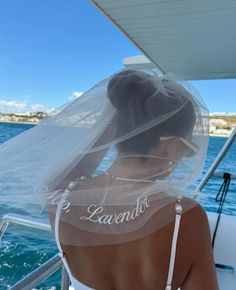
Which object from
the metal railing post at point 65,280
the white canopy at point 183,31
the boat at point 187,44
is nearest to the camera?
the metal railing post at point 65,280

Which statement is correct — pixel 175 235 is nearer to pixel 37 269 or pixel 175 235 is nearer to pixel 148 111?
pixel 148 111

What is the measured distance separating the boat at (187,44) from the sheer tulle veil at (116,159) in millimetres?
250

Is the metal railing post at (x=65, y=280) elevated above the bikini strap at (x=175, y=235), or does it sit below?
below

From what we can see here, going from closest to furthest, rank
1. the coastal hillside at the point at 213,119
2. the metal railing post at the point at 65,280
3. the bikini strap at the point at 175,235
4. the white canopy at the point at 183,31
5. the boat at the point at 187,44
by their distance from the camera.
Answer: the bikini strap at the point at 175,235 < the coastal hillside at the point at 213,119 < the metal railing post at the point at 65,280 < the boat at the point at 187,44 < the white canopy at the point at 183,31

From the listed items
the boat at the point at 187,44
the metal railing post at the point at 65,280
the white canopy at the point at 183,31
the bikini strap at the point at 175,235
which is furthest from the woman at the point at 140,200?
the white canopy at the point at 183,31

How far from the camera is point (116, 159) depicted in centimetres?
71

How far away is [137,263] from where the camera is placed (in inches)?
25.3

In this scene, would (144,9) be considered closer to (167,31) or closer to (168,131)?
(167,31)

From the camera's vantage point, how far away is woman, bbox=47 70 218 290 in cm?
64

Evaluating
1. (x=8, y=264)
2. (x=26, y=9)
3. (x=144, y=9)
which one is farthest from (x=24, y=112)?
(x=26, y=9)

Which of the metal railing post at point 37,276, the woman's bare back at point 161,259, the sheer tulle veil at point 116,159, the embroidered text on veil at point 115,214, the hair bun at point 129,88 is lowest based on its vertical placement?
the metal railing post at point 37,276

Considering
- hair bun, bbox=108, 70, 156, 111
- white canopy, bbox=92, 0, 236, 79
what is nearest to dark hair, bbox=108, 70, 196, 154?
hair bun, bbox=108, 70, 156, 111

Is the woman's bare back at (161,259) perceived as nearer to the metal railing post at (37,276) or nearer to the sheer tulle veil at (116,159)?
the sheer tulle veil at (116,159)

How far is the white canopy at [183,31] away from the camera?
1.55 meters
